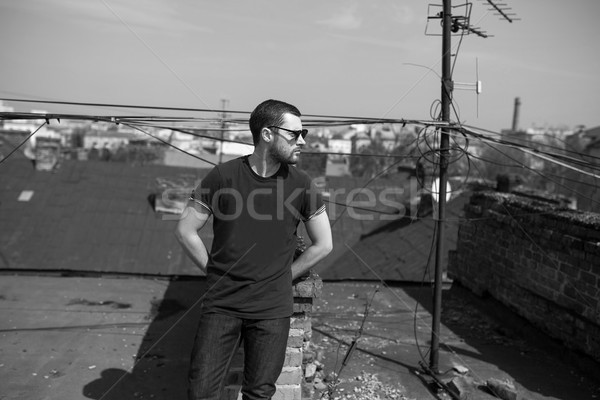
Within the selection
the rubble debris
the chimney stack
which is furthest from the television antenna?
the chimney stack

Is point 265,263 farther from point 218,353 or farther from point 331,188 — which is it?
point 331,188

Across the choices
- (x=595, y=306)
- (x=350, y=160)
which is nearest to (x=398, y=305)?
(x=595, y=306)

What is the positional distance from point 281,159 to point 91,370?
13.1ft

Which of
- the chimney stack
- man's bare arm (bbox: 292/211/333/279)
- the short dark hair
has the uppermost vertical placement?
the chimney stack

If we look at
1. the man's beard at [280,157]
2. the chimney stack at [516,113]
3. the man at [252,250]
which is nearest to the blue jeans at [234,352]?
the man at [252,250]

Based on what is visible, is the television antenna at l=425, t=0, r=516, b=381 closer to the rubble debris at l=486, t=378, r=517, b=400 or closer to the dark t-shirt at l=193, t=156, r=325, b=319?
the rubble debris at l=486, t=378, r=517, b=400

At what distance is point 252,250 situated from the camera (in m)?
2.81

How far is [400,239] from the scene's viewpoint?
10.9 meters

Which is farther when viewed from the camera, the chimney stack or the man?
the chimney stack

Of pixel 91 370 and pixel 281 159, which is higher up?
pixel 281 159

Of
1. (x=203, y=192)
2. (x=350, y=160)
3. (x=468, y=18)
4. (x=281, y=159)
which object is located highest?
(x=468, y=18)

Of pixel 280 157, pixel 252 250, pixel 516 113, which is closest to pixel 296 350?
pixel 252 250

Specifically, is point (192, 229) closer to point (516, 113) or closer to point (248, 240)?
point (248, 240)

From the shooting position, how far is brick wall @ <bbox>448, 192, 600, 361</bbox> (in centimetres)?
556
